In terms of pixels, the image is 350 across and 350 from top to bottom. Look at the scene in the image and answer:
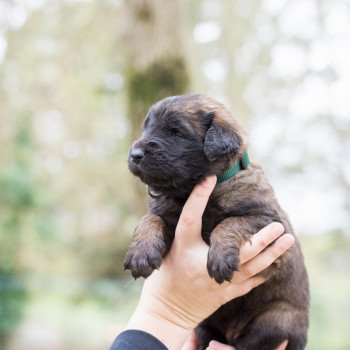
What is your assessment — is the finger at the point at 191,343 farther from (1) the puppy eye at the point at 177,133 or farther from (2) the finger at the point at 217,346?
(1) the puppy eye at the point at 177,133

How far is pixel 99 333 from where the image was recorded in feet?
45.3

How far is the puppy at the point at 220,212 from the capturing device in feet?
10.7

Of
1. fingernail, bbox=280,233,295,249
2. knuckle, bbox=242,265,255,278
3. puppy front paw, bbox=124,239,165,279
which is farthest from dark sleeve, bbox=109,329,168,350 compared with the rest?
fingernail, bbox=280,233,295,249

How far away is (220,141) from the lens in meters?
3.38

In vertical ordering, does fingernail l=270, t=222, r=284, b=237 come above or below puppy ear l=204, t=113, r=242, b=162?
below

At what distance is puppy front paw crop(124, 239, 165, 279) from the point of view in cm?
326

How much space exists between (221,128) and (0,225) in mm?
9652

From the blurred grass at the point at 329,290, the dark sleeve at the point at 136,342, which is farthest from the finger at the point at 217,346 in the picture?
the blurred grass at the point at 329,290

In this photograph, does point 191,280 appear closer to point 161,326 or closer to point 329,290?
point 161,326

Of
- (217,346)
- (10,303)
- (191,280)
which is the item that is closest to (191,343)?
(217,346)

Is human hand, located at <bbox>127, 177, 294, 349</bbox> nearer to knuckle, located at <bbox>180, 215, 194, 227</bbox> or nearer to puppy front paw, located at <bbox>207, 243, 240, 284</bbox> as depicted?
knuckle, located at <bbox>180, 215, 194, 227</bbox>

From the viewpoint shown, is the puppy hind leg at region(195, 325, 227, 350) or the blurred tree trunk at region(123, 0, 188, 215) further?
the blurred tree trunk at region(123, 0, 188, 215)

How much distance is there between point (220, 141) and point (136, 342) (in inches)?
47.7

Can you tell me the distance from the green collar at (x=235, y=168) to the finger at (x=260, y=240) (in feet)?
1.41
